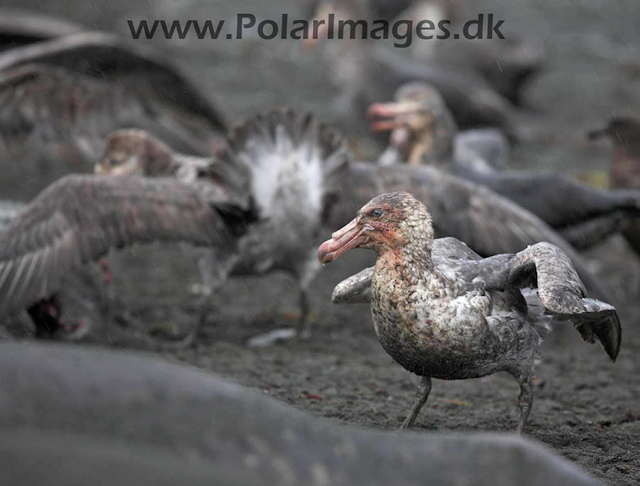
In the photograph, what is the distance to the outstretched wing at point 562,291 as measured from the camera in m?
3.51

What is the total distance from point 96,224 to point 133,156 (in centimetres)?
Answer: 128

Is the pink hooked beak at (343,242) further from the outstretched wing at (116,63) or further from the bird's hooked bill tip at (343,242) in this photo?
the outstretched wing at (116,63)

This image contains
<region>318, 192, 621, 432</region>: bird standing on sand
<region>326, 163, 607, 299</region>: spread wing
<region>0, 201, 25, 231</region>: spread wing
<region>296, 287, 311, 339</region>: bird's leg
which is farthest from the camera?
<region>296, 287, 311, 339</region>: bird's leg

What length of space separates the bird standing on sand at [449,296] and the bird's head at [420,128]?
154 inches

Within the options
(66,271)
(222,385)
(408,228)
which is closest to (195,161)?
(66,271)

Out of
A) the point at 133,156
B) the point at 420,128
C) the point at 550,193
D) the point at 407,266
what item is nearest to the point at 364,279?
the point at 407,266

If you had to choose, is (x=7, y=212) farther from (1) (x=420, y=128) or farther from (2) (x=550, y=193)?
(2) (x=550, y=193)

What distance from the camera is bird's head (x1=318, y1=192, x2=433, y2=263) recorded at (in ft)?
12.3

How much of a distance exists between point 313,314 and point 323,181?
1178 millimetres

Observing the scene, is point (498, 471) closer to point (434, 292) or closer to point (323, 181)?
point (434, 292)

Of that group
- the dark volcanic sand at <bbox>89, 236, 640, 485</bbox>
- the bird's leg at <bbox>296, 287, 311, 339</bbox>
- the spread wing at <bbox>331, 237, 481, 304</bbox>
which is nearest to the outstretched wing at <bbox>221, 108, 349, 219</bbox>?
the bird's leg at <bbox>296, 287, 311, 339</bbox>

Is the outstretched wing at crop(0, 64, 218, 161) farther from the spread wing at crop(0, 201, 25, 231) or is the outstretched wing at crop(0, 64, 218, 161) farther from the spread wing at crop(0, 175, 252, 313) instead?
the spread wing at crop(0, 175, 252, 313)

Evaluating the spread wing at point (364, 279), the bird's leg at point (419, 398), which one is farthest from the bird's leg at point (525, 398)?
the spread wing at point (364, 279)

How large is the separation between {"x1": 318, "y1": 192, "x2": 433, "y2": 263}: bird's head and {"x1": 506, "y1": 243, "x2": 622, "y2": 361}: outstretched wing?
41 cm
